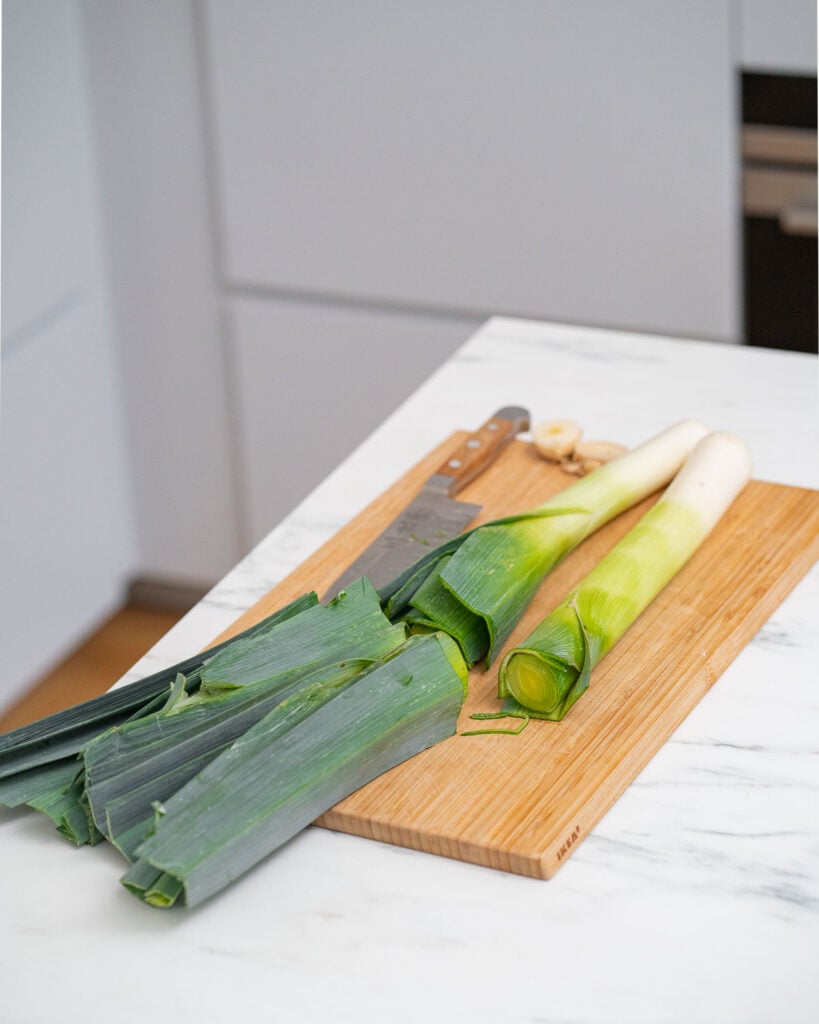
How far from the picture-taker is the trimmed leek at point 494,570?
3.57 feet

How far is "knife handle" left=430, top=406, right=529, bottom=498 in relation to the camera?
4.43 ft

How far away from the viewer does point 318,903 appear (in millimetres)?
918

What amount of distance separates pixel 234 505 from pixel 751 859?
2.10m

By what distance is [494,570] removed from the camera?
43.9 inches

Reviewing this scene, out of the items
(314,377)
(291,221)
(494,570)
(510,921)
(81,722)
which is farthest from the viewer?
(314,377)

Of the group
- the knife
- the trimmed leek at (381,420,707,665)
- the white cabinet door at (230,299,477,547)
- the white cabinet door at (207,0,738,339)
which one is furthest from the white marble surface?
the white cabinet door at (230,299,477,547)

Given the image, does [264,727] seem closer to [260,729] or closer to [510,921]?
[260,729]

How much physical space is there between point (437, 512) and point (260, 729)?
40 centimetres

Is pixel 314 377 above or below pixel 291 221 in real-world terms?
below

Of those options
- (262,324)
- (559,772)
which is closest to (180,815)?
(559,772)

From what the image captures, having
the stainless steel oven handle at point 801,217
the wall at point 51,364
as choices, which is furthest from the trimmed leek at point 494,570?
the wall at point 51,364

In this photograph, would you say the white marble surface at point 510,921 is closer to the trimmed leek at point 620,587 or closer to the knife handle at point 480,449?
the trimmed leek at point 620,587

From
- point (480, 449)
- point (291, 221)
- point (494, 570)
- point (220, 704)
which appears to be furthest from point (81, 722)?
point (291, 221)

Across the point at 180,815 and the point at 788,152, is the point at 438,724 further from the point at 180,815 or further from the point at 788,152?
the point at 788,152
